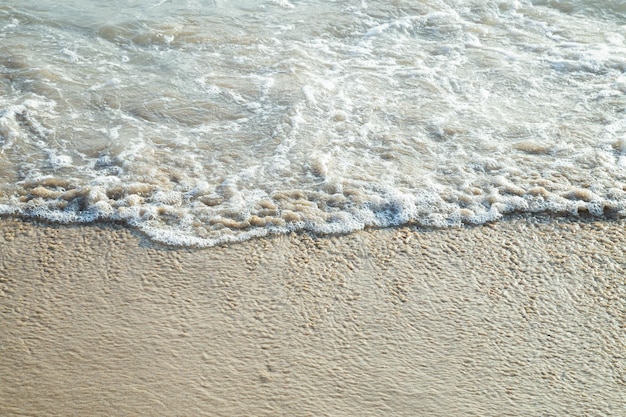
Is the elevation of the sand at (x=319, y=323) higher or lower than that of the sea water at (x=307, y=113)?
lower

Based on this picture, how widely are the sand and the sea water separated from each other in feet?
0.69

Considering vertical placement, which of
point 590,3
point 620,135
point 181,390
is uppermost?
point 590,3

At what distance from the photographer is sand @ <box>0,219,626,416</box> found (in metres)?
2.71

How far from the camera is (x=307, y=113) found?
15.3 feet

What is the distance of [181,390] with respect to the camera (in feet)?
8.84

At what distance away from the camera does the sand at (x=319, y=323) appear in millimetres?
2709

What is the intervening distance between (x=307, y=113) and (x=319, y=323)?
1.99 metres

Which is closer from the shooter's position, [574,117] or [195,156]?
[195,156]

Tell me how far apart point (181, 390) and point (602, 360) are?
1800mm

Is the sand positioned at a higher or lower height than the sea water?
lower

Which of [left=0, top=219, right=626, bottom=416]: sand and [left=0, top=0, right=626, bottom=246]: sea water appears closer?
[left=0, top=219, right=626, bottom=416]: sand

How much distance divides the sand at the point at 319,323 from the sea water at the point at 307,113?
212 millimetres

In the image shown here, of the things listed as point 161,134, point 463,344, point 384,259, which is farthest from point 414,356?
point 161,134

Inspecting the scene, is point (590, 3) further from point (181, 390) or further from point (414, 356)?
point (181, 390)
